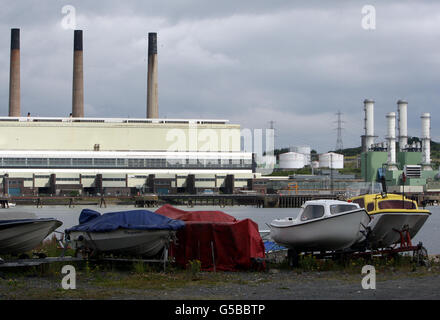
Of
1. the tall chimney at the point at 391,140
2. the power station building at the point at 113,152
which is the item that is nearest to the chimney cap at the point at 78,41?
the power station building at the point at 113,152

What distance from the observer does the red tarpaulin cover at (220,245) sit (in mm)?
22750

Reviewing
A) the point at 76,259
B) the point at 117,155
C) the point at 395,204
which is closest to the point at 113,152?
the point at 117,155

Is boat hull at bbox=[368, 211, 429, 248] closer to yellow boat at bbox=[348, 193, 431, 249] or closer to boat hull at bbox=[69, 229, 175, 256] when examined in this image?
yellow boat at bbox=[348, 193, 431, 249]

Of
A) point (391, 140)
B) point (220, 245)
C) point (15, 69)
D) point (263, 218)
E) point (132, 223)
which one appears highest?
point (15, 69)

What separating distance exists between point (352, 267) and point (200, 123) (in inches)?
4379

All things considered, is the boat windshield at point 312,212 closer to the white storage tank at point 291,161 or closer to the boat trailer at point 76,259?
the boat trailer at point 76,259

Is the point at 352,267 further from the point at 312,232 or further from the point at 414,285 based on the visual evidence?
the point at 414,285

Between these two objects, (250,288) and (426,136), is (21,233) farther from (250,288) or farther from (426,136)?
(426,136)

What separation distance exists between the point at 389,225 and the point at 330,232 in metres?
2.43

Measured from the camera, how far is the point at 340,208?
23.9m

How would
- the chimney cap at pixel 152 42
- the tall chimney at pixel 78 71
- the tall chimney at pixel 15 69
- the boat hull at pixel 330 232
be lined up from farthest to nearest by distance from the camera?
1. the chimney cap at pixel 152 42
2. the tall chimney at pixel 15 69
3. the tall chimney at pixel 78 71
4. the boat hull at pixel 330 232

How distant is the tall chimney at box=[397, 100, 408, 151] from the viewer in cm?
16250

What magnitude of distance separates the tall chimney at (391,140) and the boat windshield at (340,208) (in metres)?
132

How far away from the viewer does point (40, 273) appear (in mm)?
21234
